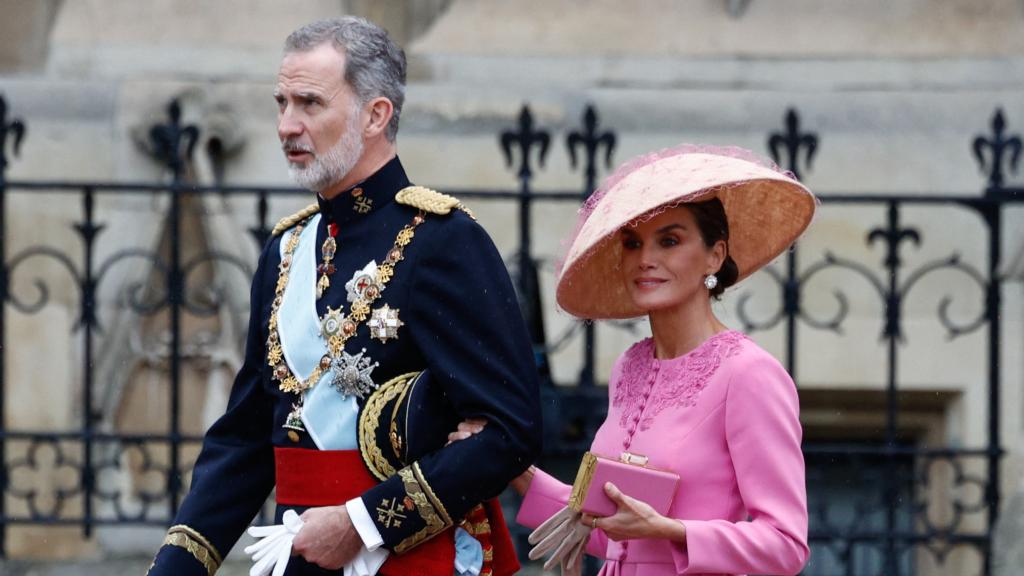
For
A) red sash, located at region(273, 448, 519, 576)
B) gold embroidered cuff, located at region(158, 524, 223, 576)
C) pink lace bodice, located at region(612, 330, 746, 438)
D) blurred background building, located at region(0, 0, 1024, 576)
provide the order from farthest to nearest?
blurred background building, located at region(0, 0, 1024, 576) → gold embroidered cuff, located at region(158, 524, 223, 576) → red sash, located at region(273, 448, 519, 576) → pink lace bodice, located at region(612, 330, 746, 438)

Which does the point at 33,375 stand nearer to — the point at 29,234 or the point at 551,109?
the point at 29,234

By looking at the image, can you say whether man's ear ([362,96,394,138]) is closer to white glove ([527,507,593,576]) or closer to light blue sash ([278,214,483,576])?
light blue sash ([278,214,483,576])

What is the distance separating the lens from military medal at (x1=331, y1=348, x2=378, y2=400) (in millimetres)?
3682

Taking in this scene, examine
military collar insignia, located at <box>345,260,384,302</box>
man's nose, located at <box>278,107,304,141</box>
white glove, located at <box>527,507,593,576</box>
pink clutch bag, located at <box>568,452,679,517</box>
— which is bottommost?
white glove, located at <box>527,507,593,576</box>

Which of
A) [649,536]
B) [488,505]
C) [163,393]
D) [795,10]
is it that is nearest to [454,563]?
[488,505]

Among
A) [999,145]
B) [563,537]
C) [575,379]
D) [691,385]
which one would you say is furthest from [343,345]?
[575,379]

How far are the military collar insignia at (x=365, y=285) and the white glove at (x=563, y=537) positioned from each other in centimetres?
53

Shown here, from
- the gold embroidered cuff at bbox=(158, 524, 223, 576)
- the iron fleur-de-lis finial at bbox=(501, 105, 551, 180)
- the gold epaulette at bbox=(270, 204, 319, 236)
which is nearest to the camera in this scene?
the gold embroidered cuff at bbox=(158, 524, 223, 576)

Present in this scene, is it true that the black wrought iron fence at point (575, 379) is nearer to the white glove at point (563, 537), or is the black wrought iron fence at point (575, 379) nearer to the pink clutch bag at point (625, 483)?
the white glove at point (563, 537)

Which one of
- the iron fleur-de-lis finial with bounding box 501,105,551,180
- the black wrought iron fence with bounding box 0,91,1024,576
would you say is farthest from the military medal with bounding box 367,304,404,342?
the iron fleur-de-lis finial with bounding box 501,105,551,180

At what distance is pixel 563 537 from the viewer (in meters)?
3.66

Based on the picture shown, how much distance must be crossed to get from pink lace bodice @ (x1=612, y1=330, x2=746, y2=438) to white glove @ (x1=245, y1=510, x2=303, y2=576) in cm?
63

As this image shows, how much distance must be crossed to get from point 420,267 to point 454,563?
21.7 inches

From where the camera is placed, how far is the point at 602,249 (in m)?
3.90
